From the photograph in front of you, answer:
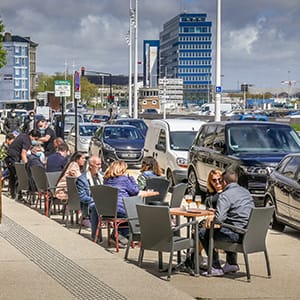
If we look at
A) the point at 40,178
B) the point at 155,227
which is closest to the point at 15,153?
the point at 40,178

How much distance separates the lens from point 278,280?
379 inches

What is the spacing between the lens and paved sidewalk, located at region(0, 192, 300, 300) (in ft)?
27.6

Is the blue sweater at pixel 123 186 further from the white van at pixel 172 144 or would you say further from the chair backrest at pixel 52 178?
the white van at pixel 172 144

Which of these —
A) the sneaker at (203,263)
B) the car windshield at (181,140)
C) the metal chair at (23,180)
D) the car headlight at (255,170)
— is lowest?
the sneaker at (203,263)

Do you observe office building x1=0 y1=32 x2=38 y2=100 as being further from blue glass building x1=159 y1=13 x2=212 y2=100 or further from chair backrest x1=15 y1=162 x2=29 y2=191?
chair backrest x1=15 y1=162 x2=29 y2=191

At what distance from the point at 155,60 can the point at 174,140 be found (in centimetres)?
13401

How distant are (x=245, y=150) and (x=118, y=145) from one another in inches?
492

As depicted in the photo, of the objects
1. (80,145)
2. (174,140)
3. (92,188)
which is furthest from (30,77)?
(92,188)

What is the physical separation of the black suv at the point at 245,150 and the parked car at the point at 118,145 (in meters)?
9.30

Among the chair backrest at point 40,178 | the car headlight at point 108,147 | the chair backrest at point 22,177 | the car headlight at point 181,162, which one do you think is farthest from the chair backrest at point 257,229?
the car headlight at point 108,147

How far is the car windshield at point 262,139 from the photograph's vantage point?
59.9 feet

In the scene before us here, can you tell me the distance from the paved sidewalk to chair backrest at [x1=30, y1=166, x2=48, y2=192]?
9.66 ft

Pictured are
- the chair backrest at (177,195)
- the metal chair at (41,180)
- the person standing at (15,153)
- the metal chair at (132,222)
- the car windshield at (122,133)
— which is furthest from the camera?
the car windshield at (122,133)

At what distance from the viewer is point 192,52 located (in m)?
172
